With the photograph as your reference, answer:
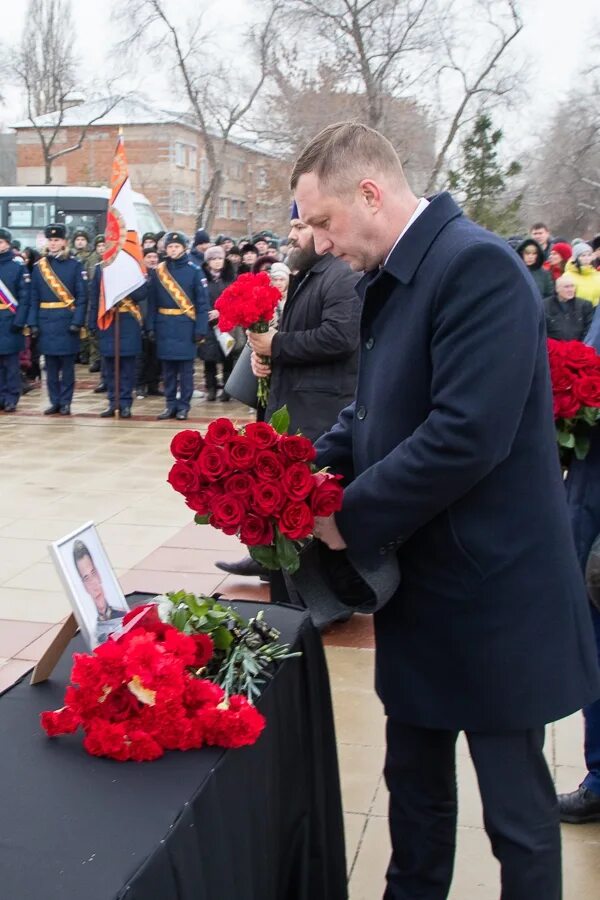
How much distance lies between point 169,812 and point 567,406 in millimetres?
1660

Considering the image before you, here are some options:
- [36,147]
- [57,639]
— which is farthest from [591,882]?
[36,147]

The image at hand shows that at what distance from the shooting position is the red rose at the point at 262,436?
1.92 meters

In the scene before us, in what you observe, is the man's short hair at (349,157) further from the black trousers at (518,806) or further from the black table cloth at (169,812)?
the black trousers at (518,806)

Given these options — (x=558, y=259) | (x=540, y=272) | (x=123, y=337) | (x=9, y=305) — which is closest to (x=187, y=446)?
(x=123, y=337)

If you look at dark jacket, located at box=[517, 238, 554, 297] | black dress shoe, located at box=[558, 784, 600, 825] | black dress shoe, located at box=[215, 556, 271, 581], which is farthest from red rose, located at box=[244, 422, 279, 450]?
dark jacket, located at box=[517, 238, 554, 297]

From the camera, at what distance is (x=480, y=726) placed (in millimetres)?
2010

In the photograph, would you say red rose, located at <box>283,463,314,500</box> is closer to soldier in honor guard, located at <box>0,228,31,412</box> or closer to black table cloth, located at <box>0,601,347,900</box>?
black table cloth, located at <box>0,601,347,900</box>

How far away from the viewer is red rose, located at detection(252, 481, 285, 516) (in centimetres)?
185

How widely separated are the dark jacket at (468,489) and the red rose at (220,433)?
0.26 m

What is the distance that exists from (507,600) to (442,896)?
0.84 metres

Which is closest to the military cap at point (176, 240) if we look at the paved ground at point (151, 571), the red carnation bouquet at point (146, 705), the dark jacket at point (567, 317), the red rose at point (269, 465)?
the paved ground at point (151, 571)

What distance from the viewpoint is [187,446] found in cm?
195

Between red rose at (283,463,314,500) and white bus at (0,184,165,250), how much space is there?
1890 centimetres

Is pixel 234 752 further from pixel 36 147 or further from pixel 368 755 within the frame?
pixel 36 147
